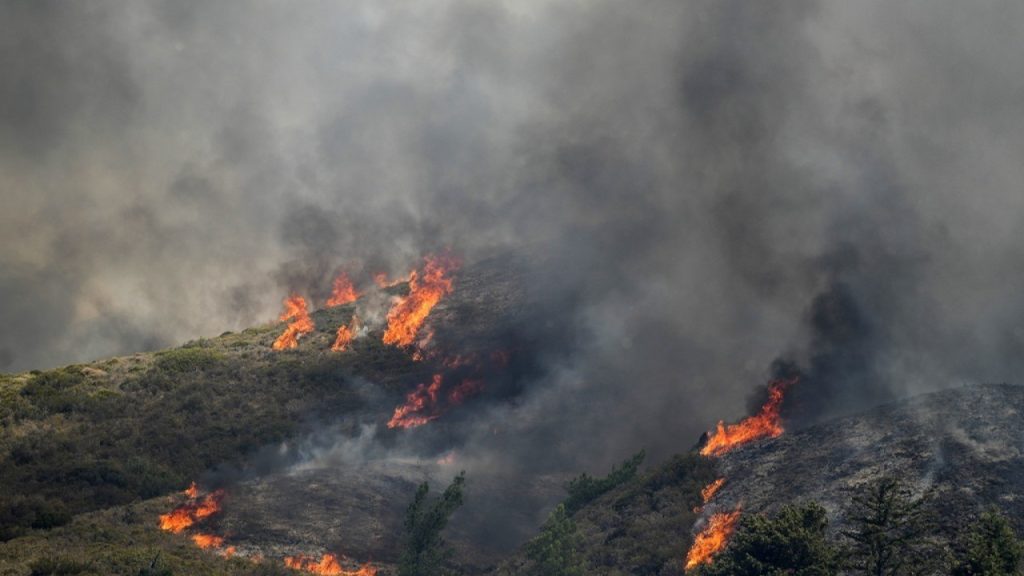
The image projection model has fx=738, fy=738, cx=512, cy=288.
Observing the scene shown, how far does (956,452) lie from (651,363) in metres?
50.4

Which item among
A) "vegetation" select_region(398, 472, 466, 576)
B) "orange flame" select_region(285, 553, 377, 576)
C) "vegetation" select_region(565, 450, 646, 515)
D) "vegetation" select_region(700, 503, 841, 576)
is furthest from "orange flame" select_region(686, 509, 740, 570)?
"orange flame" select_region(285, 553, 377, 576)

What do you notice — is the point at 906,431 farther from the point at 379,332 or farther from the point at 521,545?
the point at 379,332

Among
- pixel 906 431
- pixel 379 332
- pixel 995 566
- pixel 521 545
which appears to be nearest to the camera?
pixel 995 566

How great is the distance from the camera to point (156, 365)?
325ft

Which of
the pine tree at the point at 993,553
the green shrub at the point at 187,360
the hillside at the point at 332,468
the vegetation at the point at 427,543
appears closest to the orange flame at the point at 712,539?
the hillside at the point at 332,468

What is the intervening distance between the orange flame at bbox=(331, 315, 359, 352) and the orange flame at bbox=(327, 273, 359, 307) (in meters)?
18.9

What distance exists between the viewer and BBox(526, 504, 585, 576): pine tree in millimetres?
52594

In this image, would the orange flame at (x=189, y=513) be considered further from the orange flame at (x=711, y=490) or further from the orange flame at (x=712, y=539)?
the orange flame at (x=711, y=490)

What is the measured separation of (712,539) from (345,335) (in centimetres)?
7004

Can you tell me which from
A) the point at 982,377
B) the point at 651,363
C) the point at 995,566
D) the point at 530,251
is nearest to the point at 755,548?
the point at 995,566

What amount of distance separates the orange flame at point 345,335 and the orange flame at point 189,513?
4120 cm

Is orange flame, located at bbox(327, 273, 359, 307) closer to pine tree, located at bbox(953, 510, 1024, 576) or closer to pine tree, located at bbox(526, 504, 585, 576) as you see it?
pine tree, located at bbox(526, 504, 585, 576)

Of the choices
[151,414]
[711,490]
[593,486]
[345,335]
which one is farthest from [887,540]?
[345,335]

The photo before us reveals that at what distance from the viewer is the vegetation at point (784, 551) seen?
36906 mm
